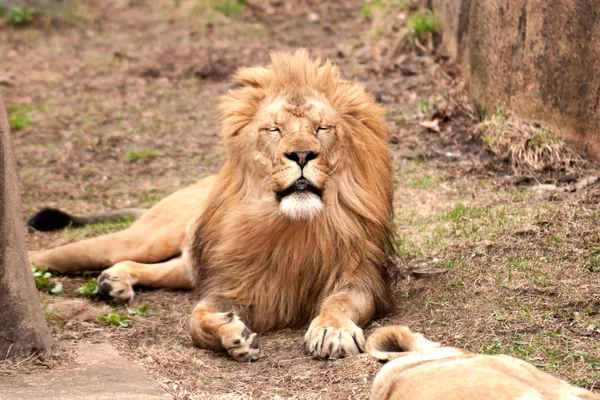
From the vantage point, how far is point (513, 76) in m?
7.09

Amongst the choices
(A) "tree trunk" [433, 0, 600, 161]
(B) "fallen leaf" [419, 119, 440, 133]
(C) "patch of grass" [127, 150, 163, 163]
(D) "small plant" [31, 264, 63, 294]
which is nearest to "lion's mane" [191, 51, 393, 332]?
(D) "small plant" [31, 264, 63, 294]

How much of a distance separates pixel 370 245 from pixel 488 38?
3.32 meters

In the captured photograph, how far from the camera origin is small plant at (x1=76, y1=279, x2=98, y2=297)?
5.65m

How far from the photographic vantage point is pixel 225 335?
445cm

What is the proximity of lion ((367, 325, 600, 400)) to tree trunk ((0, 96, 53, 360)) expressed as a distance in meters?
1.49

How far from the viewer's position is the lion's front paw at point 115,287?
5.59 meters

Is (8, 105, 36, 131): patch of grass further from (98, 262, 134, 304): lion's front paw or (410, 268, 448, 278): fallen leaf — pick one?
(410, 268, 448, 278): fallen leaf

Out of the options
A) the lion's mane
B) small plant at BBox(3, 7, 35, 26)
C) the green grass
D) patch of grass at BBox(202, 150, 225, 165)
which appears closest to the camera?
the green grass

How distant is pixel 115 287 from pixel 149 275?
342 mm

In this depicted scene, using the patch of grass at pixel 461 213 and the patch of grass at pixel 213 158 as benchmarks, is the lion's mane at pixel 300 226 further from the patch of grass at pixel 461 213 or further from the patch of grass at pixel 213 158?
the patch of grass at pixel 213 158

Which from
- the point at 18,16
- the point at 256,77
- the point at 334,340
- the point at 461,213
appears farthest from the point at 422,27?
the point at 334,340

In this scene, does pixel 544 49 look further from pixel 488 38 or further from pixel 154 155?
pixel 154 155

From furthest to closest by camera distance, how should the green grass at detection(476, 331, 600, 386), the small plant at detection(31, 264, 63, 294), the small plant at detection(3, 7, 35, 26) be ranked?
1. the small plant at detection(3, 7, 35, 26)
2. the small plant at detection(31, 264, 63, 294)
3. the green grass at detection(476, 331, 600, 386)

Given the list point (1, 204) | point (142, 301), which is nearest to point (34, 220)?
point (142, 301)
